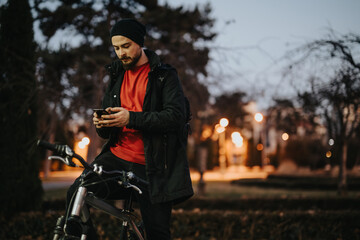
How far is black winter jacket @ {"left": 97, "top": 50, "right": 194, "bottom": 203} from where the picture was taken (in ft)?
7.78

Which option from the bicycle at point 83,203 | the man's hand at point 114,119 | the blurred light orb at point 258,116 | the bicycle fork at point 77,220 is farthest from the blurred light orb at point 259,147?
the bicycle fork at point 77,220

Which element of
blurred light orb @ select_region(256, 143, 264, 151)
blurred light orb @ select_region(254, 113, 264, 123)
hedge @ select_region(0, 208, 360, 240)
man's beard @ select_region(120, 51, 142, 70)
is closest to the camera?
man's beard @ select_region(120, 51, 142, 70)

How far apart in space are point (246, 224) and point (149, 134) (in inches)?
181

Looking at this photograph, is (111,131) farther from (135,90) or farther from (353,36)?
(353,36)

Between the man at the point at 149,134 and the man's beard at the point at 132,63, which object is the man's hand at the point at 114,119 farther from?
the man's beard at the point at 132,63

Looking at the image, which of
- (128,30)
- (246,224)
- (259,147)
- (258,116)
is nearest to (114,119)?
(128,30)

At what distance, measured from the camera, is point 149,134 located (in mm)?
2473

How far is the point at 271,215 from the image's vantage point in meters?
6.46

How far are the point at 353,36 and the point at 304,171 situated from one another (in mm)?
28346

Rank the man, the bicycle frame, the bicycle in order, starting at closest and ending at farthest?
the bicycle, the bicycle frame, the man

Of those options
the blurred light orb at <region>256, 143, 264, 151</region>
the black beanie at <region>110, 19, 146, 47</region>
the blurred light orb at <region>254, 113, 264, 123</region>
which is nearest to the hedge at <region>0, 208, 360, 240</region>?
the black beanie at <region>110, 19, 146, 47</region>

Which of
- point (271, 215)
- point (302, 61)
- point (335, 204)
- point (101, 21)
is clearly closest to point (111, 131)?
point (302, 61)

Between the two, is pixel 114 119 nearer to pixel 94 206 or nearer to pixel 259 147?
pixel 94 206

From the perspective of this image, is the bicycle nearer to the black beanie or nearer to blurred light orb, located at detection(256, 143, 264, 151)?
the black beanie
